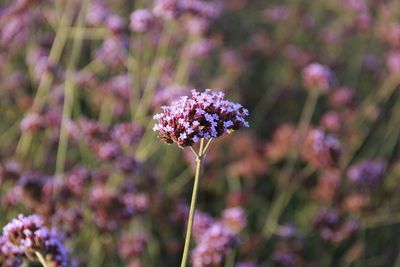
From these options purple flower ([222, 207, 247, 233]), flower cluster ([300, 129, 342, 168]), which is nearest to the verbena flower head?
purple flower ([222, 207, 247, 233])

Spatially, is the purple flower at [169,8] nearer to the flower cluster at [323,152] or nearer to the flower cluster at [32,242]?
the flower cluster at [323,152]

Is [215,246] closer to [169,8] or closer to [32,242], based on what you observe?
[32,242]

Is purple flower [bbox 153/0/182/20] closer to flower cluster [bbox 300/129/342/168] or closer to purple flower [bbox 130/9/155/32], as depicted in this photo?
purple flower [bbox 130/9/155/32]

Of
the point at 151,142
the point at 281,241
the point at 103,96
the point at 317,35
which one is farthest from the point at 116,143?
the point at 317,35

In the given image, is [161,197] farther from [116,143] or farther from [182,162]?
[182,162]

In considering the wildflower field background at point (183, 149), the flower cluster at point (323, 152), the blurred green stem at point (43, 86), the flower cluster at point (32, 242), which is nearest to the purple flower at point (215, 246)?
the wildflower field background at point (183, 149)

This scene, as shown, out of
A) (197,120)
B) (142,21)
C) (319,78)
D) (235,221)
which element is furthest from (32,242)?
(319,78)

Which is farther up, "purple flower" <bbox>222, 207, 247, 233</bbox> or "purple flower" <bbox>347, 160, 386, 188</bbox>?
"purple flower" <bbox>347, 160, 386, 188</bbox>

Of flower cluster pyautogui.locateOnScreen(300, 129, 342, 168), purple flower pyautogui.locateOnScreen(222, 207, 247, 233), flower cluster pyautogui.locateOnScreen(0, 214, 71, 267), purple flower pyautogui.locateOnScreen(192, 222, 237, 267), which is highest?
flower cluster pyautogui.locateOnScreen(300, 129, 342, 168)
